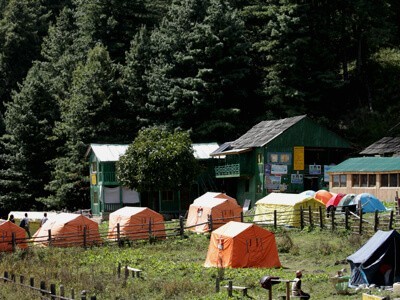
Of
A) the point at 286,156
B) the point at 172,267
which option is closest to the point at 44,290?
the point at 172,267

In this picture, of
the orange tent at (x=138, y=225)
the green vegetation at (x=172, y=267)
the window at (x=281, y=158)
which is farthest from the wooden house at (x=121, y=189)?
the green vegetation at (x=172, y=267)

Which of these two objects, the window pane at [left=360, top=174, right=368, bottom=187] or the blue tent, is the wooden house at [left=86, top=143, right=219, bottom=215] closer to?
the window pane at [left=360, top=174, right=368, bottom=187]

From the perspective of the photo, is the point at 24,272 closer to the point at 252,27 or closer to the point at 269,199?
the point at 269,199

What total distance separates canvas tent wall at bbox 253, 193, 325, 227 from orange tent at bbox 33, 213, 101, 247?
9.52m

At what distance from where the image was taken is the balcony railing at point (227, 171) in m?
65.0

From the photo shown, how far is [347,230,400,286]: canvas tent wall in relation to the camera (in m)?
28.9

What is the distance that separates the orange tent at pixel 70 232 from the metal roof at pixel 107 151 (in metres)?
20.2

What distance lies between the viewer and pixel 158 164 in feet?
197

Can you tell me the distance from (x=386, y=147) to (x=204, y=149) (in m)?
16.6

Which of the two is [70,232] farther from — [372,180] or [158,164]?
[372,180]

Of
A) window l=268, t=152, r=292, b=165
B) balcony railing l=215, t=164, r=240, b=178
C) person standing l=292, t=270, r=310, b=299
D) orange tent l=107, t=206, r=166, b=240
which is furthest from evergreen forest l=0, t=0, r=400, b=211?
person standing l=292, t=270, r=310, b=299

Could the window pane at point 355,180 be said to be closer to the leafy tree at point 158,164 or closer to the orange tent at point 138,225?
the leafy tree at point 158,164

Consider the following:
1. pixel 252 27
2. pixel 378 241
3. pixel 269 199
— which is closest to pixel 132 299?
pixel 378 241

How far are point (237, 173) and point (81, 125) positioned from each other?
1760 cm
